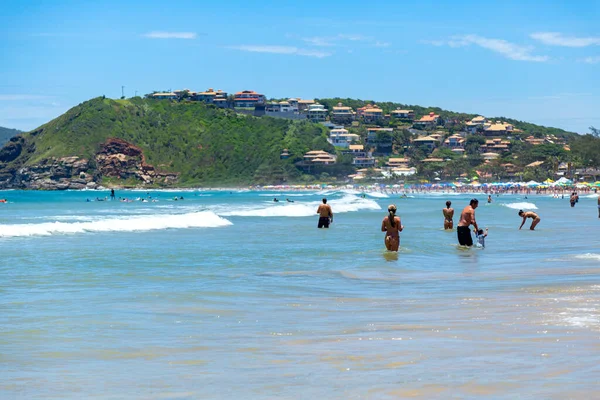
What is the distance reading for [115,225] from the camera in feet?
109

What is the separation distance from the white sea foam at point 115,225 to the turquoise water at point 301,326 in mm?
9766

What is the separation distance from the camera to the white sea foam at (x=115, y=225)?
2881 cm

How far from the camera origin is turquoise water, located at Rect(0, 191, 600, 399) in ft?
21.9

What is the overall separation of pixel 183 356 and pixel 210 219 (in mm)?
31266

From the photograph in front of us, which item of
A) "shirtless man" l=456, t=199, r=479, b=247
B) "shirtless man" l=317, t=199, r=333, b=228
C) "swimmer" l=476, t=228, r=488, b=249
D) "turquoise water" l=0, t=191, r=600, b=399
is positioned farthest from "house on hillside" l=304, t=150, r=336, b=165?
"turquoise water" l=0, t=191, r=600, b=399

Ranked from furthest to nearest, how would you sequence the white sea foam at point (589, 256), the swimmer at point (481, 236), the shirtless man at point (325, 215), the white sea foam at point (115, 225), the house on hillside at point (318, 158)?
the house on hillside at point (318, 158) < the shirtless man at point (325, 215) < the white sea foam at point (115, 225) < the swimmer at point (481, 236) < the white sea foam at point (589, 256)

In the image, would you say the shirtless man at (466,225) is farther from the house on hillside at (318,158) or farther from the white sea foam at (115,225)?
the house on hillside at (318,158)

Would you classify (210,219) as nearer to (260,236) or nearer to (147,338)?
(260,236)

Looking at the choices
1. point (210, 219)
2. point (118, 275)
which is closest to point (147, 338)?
point (118, 275)

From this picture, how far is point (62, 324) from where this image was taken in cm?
962

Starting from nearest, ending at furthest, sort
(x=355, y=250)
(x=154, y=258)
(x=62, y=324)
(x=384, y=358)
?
(x=384, y=358), (x=62, y=324), (x=154, y=258), (x=355, y=250)

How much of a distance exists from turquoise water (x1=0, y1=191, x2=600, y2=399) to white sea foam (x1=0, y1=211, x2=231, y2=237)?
32.0ft

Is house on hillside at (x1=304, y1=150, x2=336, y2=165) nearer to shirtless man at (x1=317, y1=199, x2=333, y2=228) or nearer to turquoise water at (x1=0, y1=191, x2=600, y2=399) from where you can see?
shirtless man at (x1=317, y1=199, x2=333, y2=228)

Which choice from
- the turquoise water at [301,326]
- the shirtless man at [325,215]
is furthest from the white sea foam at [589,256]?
the shirtless man at [325,215]
